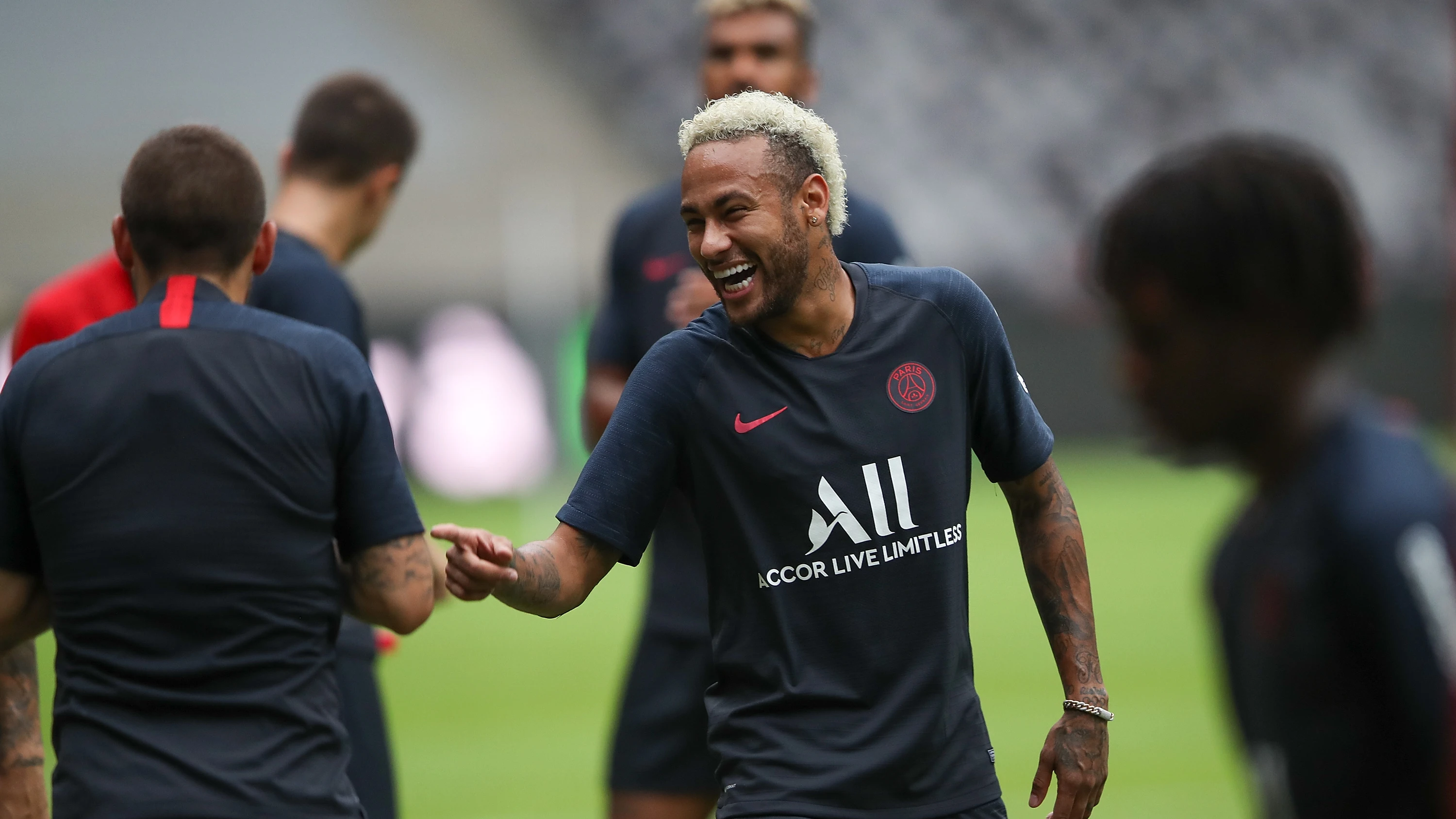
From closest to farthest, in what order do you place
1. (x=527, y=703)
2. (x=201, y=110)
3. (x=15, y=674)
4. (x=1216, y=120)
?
(x=15, y=674) < (x=527, y=703) < (x=201, y=110) < (x=1216, y=120)

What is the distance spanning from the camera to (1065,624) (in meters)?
Answer: 3.73

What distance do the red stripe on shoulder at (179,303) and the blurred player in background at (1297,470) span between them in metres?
1.92

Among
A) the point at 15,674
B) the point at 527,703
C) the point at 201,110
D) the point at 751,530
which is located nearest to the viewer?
the point at 751,530

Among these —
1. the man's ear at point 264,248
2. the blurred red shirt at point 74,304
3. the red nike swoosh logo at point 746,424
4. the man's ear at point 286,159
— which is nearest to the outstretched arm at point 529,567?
the red nike swoosh logo at point 746,424

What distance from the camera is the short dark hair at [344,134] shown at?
4.91 meters

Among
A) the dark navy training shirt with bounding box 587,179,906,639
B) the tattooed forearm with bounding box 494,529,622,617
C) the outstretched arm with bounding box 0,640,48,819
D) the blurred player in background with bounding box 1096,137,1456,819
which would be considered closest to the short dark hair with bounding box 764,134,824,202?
the tattooed forearm with bounding box 494,529,622,617

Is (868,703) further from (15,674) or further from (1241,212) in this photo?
(15,674)

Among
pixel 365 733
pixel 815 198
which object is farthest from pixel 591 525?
pixel 365 733

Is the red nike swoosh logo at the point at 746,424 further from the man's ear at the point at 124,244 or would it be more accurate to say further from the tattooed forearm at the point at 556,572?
the man's ear at the point at 124,244

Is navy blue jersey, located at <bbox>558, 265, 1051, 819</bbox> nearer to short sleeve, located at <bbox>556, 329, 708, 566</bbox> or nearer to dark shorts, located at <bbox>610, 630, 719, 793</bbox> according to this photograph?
short sleeve, located at <bbox>556, 329, 708, 566</bbox>

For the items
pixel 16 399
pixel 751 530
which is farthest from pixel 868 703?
pixel 16 399

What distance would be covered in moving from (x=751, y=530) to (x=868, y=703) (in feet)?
1.43

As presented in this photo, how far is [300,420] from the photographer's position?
3.32m

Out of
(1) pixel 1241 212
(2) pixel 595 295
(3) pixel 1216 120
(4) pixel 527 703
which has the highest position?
(3) pixel 1216 120
